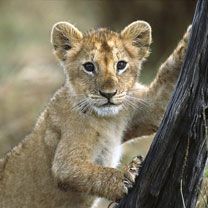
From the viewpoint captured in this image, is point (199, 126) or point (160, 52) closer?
point (199, 126)

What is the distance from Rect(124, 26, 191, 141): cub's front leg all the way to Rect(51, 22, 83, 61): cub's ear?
2.03 feet

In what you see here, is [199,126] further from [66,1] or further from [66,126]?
[66,1]

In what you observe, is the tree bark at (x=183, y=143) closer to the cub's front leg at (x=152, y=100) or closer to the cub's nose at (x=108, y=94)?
the cub's nose at (x=108, y=94)

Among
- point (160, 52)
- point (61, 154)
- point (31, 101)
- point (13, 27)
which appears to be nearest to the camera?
point (61, 154)

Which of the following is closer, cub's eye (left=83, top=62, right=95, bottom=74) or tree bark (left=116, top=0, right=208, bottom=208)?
tree bark (left=116, top=0, right=208, bottom=208)

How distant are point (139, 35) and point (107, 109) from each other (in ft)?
2.79

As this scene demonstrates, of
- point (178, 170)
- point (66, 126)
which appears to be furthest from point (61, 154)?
point (178, 170)

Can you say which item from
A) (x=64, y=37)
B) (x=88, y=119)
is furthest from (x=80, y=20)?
(x=88, y=119)

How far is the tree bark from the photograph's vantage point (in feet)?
19.7

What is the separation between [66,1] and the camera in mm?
21016

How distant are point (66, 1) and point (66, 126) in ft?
44.3

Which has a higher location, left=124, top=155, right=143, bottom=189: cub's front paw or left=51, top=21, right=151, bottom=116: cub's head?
left=51, top=21, right=151, bottom=116: cub's head

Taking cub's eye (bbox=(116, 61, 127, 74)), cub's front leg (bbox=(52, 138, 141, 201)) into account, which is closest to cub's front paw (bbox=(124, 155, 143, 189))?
cub's front leg (bbox=(52, 138, 141, 201))

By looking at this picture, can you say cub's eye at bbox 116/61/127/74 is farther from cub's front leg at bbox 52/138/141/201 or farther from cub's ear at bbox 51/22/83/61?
cub's front leg at bbox 52/138/141/201
